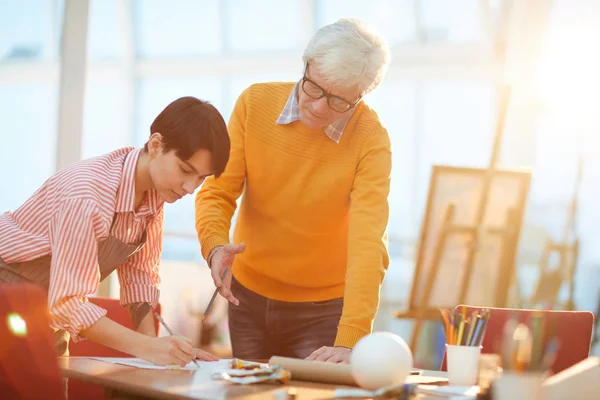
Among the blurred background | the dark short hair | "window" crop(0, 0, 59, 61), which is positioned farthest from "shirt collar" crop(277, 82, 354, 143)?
"window" crop(0, 0, 59, 61)

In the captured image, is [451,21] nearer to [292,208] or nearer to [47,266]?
[292,208]

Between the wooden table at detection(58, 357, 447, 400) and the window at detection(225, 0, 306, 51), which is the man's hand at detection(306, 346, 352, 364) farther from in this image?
the window at detection(225, 0, 306, 51)

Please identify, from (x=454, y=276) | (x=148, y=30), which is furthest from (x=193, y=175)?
(x=148, y=30)

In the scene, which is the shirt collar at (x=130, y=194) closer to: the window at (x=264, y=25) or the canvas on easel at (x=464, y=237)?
the canvas on easel at (x=464, y=237)

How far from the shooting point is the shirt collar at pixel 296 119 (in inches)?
91.4

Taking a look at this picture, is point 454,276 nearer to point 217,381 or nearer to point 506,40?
point 506,40

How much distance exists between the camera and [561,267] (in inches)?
204

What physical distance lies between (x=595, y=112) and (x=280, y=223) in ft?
11.6

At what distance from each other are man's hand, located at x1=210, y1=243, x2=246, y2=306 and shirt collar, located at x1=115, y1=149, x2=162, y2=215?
0.22 meters

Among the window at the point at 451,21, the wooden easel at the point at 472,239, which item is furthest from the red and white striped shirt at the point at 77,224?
the window at the point at 451,21

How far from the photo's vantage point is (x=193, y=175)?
6.46ft

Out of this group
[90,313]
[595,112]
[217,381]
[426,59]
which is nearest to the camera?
[217,381]

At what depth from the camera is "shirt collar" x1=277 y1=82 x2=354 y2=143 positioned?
7.61 feet

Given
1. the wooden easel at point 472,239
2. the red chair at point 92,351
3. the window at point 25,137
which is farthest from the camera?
the window at point 25,137
